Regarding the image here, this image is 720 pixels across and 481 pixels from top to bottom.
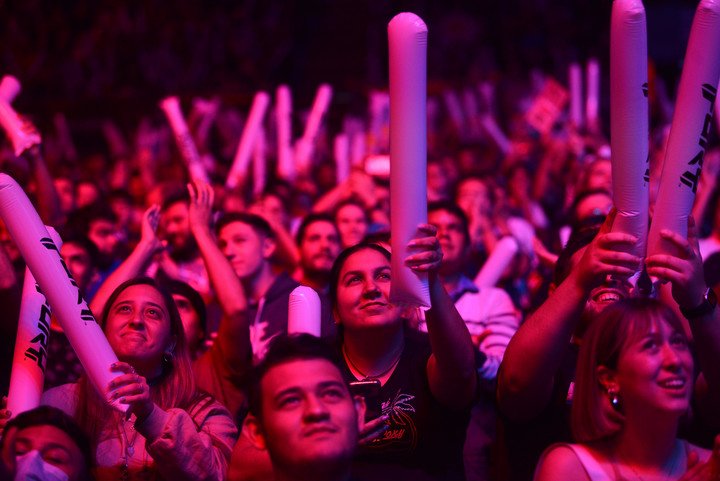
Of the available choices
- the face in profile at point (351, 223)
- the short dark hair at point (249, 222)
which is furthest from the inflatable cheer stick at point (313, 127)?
the short dark hair at point (249, 222)

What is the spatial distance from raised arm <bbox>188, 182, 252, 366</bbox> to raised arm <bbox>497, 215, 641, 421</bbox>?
1207mm

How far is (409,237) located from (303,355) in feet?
1.40

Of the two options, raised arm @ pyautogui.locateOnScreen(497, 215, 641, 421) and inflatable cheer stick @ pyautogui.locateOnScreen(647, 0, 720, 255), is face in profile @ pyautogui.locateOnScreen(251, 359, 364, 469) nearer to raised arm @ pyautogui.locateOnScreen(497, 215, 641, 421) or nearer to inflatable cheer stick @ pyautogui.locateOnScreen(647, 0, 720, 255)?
raised arm @ pyautogui.locateOnScreen(497, 215, 641, 421)

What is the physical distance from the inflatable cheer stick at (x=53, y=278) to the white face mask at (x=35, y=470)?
0.25 m

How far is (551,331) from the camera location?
258cm

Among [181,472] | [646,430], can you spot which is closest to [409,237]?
[646,430]

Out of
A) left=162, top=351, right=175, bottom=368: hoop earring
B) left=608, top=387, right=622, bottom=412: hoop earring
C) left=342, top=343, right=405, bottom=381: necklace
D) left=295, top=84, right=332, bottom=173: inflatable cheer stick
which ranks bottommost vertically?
left=608, top=387, right=622, bottom=412: hoop earring

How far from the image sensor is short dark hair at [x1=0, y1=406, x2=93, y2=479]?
2734 millimetres

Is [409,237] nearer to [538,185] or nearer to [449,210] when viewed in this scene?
[449,210]

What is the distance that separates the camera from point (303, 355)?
2.63m

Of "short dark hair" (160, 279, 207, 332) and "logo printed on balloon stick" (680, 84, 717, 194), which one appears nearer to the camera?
"logo printed on balloon stick" (680, 84, 717, 194)

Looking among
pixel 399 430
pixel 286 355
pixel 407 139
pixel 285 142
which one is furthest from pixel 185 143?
pixel 407 139

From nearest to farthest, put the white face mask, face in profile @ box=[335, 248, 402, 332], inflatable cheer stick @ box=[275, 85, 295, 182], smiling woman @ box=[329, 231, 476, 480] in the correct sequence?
the white face mask → smiling woman @ box=[329, 231, 476, 480] → face in profile @ box=[335, 248, 402, 332] → inflatable cheer stick @ box=[275, 85, 295, 182]

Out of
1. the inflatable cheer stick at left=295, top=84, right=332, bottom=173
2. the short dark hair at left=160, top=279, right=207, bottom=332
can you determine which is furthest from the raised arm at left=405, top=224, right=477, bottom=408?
the inflatable cheer stick at left=295, top=84, right=332, bottom=173
